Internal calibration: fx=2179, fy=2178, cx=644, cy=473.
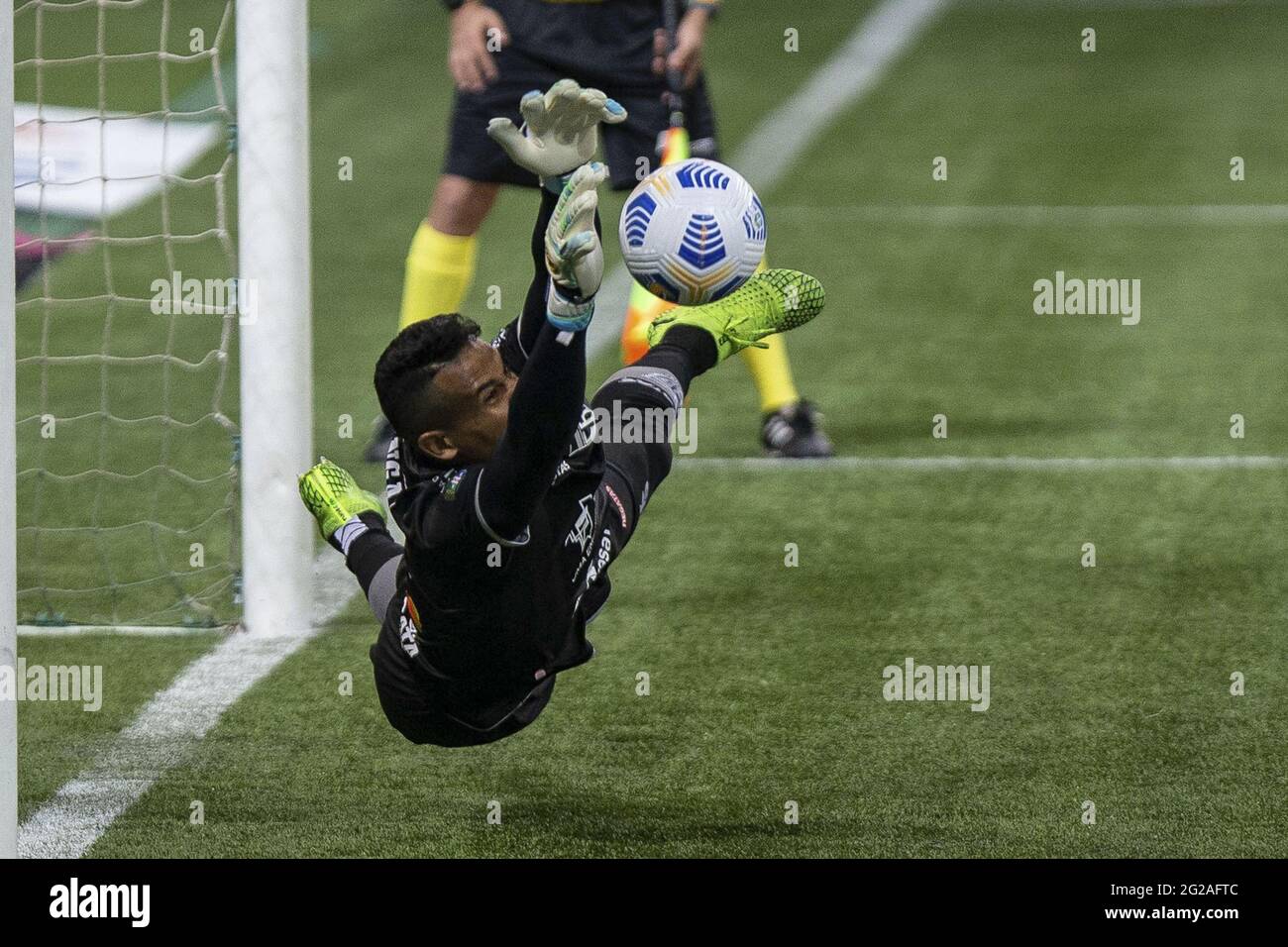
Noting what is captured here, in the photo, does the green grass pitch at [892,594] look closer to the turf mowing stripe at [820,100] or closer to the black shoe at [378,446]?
the black shoe at [378,446]

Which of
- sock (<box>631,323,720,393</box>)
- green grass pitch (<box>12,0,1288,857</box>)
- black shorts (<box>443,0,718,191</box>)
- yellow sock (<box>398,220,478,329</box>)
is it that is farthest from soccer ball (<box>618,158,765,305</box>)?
yellow sock (<box>398,220,478,329</box>)

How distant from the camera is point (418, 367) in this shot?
389cm

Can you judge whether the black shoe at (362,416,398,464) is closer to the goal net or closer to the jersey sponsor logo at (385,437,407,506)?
the goal net

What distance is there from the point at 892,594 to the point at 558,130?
2.46m

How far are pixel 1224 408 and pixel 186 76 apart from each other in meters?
7.38

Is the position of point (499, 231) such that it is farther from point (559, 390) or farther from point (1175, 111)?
point (559, 390)

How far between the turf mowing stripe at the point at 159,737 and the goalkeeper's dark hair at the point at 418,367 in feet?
3.51

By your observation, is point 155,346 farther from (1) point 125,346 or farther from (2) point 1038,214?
(2) point 1038,214

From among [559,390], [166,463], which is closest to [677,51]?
[166,463]

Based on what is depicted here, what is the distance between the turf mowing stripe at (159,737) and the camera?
4270mm

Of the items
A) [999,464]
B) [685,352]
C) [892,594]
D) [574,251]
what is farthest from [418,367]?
[999,464]

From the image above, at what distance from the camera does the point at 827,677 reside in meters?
5.12

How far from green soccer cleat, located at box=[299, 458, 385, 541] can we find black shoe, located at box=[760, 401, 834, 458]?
7.20 ft

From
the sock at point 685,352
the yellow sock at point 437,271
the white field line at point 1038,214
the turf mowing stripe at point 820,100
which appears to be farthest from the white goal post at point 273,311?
the white field line at point 1038,214
